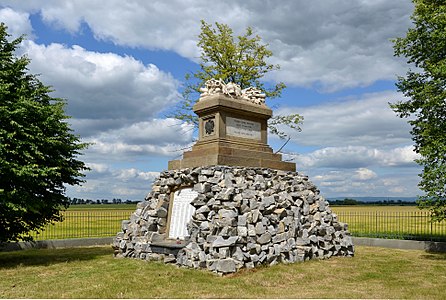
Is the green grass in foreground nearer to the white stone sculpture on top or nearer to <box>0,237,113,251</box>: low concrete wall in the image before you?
<box>0,237,113,251</box>: low concrete wall

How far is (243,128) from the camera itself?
13242 mm

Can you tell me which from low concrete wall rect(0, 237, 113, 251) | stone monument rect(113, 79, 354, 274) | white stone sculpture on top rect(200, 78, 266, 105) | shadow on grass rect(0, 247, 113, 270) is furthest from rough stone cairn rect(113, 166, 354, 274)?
low concrete wall rect(0, 237, 113, 251)

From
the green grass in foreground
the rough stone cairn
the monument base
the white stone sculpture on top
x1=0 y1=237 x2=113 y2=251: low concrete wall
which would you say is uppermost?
the white stone sculpture on top

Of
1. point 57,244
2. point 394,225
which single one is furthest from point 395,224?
point 57,244

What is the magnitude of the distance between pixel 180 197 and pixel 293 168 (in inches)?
157

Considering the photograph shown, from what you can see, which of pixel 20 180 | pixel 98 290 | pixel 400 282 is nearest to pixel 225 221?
pixel 98 290

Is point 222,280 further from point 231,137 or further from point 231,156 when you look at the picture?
point 231,137

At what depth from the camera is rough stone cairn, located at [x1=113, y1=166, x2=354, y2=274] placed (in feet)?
33.7

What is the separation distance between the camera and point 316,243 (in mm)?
12133

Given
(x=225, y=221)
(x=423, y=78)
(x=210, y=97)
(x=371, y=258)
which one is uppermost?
(x=423, y=78)

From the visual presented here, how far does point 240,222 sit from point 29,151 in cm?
619

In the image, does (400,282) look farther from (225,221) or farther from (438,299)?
(225,221)

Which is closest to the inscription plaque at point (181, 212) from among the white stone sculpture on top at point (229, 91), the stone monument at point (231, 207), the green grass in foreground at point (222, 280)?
the stone monument at point (231, 207)

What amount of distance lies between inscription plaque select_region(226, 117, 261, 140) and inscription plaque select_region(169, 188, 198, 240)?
222 centimetres
